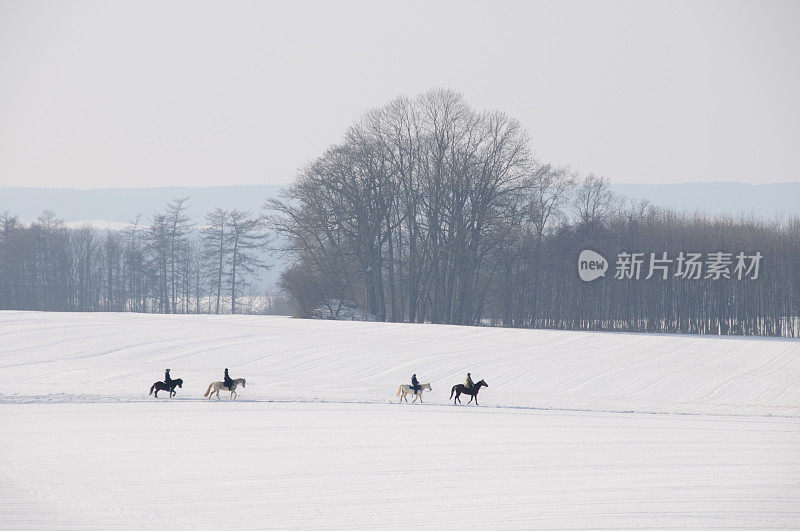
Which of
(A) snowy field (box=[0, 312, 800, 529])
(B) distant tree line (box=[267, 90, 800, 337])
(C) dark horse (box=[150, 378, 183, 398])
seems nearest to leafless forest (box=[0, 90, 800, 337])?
(B) distant tree line (box=[267, 90, 800, 337])

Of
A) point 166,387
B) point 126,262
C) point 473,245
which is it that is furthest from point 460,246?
point 126,262

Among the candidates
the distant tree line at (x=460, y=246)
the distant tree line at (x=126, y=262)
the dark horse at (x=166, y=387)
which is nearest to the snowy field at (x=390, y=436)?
the dark horse at (x=166, y=387)

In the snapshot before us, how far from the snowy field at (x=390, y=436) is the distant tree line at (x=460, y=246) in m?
17.3

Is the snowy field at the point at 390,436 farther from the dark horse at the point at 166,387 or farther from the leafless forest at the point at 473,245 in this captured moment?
the leafless forest at the point at 473,245

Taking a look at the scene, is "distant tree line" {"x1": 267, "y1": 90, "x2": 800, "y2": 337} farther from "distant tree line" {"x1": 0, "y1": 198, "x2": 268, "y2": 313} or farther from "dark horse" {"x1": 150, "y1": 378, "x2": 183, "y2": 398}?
"dark horse" {"x1": 150, "y1": 378, "x2": 183, "y2": 398}

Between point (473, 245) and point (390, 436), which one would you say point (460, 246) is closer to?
point (473, 245)

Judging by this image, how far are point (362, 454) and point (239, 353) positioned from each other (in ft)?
63.5

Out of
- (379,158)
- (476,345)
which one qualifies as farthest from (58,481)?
(379,158)

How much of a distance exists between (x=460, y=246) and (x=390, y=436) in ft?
126

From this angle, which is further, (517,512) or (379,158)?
(379,158)

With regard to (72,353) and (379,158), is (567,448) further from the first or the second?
(379,158)

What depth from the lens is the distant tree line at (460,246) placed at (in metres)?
56.1

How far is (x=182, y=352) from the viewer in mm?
35469

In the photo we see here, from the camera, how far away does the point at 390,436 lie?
19.1 meters
